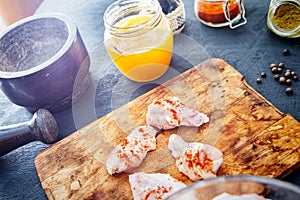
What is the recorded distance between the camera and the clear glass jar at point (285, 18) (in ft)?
4.65

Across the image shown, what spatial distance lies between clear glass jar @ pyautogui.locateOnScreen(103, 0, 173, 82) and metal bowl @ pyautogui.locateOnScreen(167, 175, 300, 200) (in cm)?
78

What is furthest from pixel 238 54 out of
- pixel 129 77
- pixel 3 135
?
pixel 3 135

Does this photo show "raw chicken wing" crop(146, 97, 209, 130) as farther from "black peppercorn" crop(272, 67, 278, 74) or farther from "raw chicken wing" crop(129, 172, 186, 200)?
"black peppercorn" crop(272, 67, 278, 74)

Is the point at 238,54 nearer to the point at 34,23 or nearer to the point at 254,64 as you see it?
the point at 254,64

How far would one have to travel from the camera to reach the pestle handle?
1.25 metres

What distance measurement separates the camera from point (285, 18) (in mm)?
1450

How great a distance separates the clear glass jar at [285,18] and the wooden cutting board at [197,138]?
31cm

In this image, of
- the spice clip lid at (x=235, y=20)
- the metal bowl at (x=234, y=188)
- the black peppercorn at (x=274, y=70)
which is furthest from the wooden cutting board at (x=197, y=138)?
the metal bowl at (x=234, y=188)

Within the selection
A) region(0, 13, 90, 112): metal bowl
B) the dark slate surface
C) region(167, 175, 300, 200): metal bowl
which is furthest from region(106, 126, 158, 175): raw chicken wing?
region(167, 175, 300, 200): metal bowl

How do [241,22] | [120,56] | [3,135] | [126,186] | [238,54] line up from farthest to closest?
[241,22] → [238,54] → [120,56] → [3,135] → [126,186]

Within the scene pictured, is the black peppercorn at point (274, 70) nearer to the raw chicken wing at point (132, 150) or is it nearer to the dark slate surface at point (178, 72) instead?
the dark slate surface at point (178, 72)

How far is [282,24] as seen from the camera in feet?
4.79

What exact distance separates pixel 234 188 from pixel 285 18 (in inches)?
40.6

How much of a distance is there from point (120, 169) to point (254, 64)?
0.69 metres
